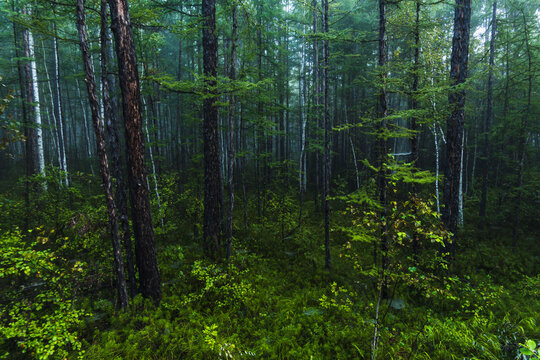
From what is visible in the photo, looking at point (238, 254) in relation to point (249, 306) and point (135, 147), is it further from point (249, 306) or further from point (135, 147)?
point (135, 147)

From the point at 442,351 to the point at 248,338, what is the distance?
155 inches

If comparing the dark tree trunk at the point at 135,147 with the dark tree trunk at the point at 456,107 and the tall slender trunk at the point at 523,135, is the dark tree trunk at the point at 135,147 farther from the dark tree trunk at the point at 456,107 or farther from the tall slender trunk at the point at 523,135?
the tall slender trunk at the point at 523,135

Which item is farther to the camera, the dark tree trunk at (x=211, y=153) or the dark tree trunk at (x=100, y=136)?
the dark tree trunk at (x=211, y=153)

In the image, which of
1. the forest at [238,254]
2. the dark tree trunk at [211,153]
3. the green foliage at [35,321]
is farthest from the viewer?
the dark tree trunk at [211,153]

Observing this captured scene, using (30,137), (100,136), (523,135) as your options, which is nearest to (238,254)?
(100,136)

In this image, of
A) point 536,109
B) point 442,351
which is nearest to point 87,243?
point 442,351

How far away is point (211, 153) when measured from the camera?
343 inches

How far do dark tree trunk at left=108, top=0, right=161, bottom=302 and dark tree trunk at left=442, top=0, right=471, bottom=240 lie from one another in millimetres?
10204

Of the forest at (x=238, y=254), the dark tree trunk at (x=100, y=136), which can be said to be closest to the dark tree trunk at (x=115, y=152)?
the forest at (x=238, y=254)

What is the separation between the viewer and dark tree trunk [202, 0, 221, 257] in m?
8.09

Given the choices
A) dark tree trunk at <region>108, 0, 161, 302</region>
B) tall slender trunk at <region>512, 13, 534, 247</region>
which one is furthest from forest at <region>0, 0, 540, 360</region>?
tall slender trunk at <region>512, 13, 534, 247</region>

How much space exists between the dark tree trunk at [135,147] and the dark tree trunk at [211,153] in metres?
2.76

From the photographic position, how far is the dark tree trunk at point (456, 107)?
8.65 m

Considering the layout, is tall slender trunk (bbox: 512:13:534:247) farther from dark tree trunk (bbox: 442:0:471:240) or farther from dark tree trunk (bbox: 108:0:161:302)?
dark tree trunk (bbox: 108:0:161:302)
